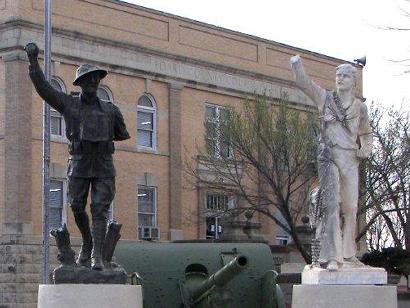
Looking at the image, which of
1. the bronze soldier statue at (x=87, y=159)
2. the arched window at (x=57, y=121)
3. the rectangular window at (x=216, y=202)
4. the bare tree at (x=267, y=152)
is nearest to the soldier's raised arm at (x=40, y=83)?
the bronze soldier statue at (x=87, y=159)

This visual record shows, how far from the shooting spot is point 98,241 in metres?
10.6

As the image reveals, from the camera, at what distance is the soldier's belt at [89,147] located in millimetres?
10648

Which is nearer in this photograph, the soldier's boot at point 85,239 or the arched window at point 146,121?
the soldier's boot at point 85,239

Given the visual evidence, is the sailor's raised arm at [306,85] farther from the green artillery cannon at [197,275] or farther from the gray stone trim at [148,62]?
the gray stone trim at [148,62]

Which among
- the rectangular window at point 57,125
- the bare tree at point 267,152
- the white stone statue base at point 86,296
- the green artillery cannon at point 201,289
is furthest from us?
the rectangular window at point 57,125

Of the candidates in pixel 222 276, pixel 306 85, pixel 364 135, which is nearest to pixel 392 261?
pixel 222 276

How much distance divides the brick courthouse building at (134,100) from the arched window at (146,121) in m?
0.03

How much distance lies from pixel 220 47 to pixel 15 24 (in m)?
9.80

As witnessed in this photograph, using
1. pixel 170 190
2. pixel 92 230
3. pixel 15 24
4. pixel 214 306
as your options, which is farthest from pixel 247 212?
pixel 92 230

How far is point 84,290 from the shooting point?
10.1 metres

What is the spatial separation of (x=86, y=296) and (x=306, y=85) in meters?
3.22

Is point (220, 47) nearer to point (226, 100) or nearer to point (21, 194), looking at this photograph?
point (226, 100)

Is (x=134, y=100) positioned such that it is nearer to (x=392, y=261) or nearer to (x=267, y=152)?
(x=267, y=152)

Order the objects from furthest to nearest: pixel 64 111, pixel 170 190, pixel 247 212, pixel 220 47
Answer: pixel 220 47 < pixel 170 190 < pixel 247 212 < pixel 64 111
